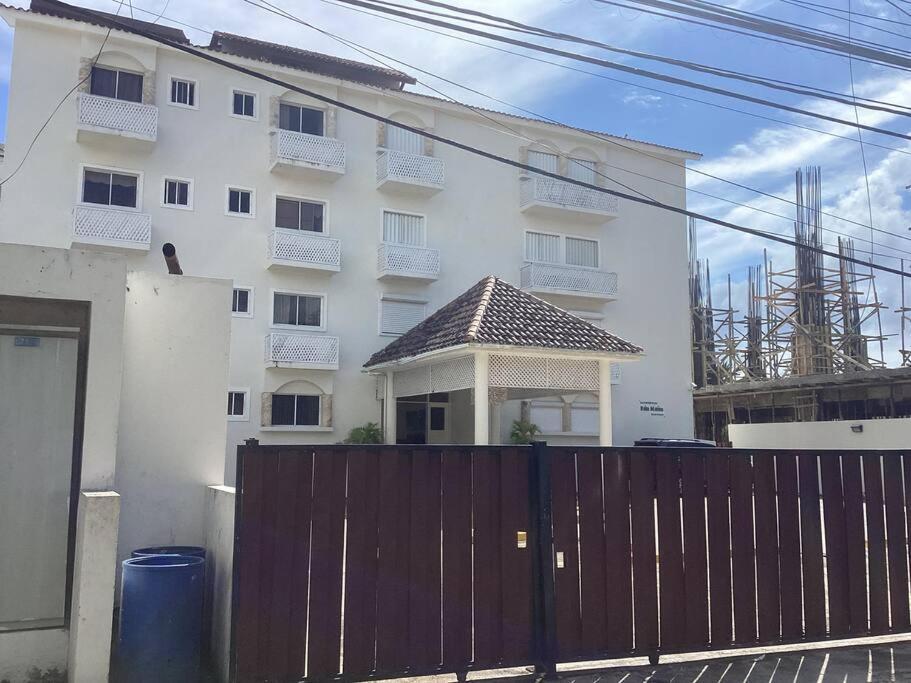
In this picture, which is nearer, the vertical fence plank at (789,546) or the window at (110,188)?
the vertical fence plank at (789,546)

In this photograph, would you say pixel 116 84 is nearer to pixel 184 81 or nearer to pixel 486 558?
pixel 184 81

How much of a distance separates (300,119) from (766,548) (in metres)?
20.2

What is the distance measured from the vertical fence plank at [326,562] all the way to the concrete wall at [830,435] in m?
17.1

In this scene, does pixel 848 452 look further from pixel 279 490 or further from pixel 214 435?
pixel 214 435

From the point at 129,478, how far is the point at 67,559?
987mm

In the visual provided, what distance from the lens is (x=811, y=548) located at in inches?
292

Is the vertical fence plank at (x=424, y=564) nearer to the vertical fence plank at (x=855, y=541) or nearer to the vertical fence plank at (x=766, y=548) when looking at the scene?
the vertical fence plank at (x=766, y=548)

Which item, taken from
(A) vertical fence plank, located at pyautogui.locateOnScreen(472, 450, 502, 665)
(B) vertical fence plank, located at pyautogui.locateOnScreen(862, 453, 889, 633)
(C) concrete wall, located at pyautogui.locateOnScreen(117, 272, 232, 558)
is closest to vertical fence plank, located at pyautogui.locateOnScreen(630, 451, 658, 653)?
(A) vertical fence plank, located at pyautogui.locateOnScreen(472, 450, 502, 665)

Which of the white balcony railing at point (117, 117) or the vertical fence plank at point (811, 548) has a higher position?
the white balcony railing at point (117, 117)

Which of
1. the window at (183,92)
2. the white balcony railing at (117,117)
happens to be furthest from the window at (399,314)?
the white balcony railing at (117,117)

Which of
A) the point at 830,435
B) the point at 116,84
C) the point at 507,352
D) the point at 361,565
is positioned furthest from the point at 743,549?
the point at 116,84

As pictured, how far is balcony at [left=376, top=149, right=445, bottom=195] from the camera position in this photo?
2411 cm

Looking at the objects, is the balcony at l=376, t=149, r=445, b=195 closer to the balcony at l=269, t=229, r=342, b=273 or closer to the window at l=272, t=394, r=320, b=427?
the balcony at l=269, t=229, r=342, b=273

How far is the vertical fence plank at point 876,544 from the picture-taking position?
7.53m
